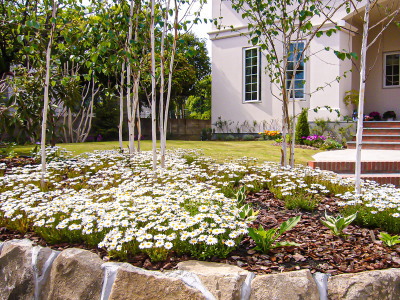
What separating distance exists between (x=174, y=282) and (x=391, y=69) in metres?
12.1

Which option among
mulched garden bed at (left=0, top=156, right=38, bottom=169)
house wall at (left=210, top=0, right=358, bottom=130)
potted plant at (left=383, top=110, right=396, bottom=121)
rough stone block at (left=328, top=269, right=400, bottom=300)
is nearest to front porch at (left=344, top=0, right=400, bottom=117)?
potted plant at (left=383, top=110, right=396, bottom=121)

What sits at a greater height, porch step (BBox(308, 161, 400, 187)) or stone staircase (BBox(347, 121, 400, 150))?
stone staircase (BBox(347, 121, 400, 150))

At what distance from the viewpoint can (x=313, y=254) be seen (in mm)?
2492

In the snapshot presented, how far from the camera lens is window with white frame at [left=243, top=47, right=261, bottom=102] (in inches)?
480

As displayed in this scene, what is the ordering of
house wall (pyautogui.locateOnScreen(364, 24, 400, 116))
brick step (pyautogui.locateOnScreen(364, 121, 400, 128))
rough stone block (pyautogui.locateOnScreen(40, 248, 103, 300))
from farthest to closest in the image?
house wall (pyautogui.locateOnScreen(364, 24, 400, 116)), brick step (pyautogui.locateOnScreen(364, 121, 400, 128)), rough stone block (pyautogui.locateOnScreen(40, 248, 103, 300))

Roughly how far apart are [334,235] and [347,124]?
26.9ft

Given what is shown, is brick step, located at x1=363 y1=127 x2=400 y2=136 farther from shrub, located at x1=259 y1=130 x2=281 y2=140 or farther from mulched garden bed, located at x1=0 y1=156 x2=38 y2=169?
mulched garden bed, located at x1=0 y1=156 x2=38 y2=169

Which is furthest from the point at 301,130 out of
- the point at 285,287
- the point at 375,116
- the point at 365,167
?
the point at 285,287

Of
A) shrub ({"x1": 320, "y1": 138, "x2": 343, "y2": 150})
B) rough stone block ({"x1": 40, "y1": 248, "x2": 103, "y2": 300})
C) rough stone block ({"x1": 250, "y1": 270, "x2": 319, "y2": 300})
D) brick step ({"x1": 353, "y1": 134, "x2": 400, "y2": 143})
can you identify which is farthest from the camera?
shrub ({"x1": 320, "y1": 138, "x2": 343, "y2": 150})

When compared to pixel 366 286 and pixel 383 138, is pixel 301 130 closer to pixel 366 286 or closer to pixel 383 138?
pixel 383 138

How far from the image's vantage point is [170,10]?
14.8ft

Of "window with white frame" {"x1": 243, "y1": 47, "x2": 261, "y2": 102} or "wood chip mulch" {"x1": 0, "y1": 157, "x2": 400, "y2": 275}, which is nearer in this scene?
"wood chip mulch" {"x1": 0, "y1": 157, "x2": 400, "y2": 275}

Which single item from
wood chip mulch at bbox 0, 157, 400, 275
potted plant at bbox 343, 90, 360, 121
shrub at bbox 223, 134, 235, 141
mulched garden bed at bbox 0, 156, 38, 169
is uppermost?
potted plant at bbox 343, 90, 360, 121

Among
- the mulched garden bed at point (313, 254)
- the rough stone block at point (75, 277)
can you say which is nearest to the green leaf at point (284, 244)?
the mulched garden bed at point (313, 254)
